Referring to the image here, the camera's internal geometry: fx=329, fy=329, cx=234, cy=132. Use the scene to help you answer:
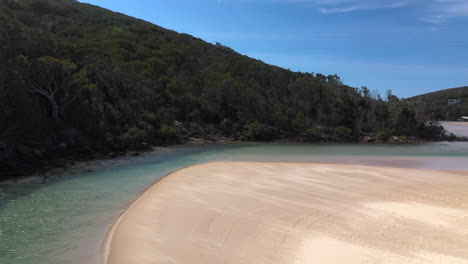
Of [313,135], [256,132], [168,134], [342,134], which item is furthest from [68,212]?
[342,134]

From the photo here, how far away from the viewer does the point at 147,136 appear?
35438mm

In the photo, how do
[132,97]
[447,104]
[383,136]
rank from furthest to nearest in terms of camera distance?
[447,104] → [383,136] → [132,97]

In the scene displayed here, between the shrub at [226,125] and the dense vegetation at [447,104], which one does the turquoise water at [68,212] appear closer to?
the shrub at [226,125]

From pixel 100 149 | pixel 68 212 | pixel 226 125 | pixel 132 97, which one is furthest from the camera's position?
pixel 226 125

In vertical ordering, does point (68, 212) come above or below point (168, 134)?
below

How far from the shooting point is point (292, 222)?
1022 cm

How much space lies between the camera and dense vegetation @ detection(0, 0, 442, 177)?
81.4 feet

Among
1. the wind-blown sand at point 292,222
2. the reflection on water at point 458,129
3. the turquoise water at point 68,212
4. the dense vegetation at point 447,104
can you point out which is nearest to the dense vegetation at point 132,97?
the turquoise water at point 68,212

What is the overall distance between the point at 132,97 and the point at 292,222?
3365 centimetres

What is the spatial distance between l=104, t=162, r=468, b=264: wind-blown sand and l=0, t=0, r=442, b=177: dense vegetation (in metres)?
12.3

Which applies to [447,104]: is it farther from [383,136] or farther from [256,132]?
[256,132]

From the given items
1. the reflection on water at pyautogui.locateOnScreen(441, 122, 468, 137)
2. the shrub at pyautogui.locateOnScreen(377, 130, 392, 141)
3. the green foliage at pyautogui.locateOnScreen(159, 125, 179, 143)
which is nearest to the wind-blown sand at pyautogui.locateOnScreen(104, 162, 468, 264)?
the green foliage at pyautogui.locateOnScreen(159, 125, 179, 143)

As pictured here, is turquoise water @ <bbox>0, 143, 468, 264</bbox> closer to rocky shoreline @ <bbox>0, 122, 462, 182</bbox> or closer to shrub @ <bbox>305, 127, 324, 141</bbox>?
rocky shoreline @ <bbox>0, 122, 462, 182</bbox>

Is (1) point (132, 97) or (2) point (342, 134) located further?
(2) point (342, 134)
